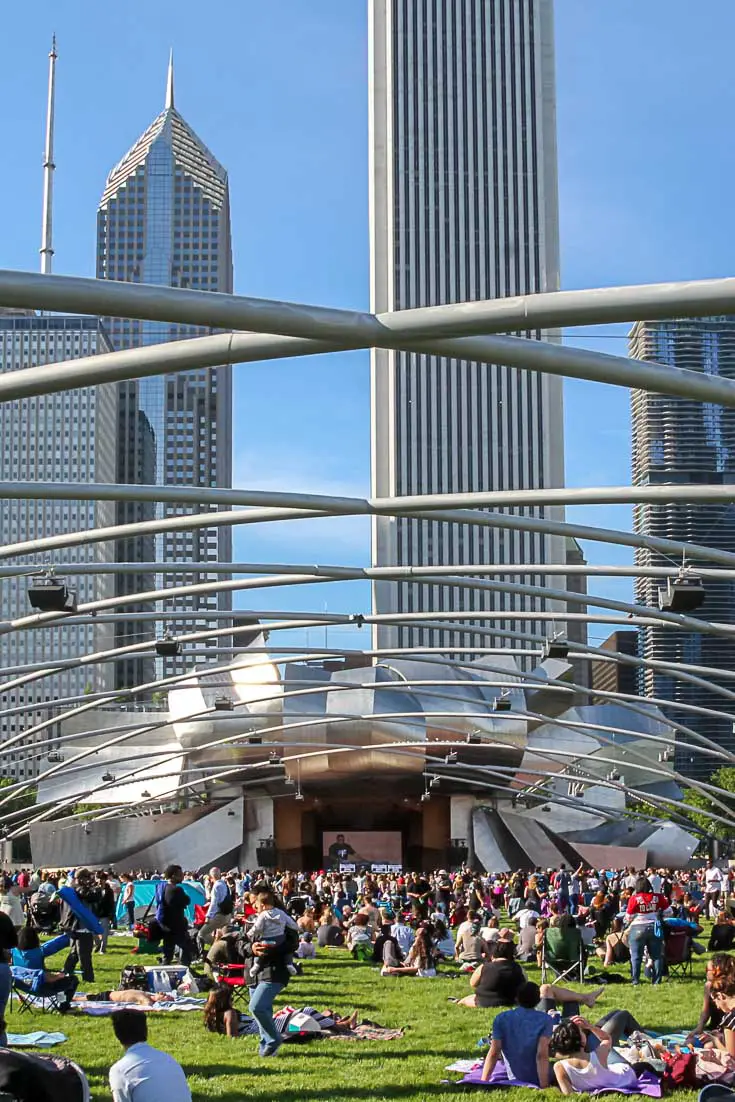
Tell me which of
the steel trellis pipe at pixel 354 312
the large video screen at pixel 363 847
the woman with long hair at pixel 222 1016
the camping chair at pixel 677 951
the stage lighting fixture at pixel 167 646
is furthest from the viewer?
the large video screen at pixel 363 847

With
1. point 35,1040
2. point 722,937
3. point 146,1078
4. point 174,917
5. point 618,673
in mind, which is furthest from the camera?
point 618,673

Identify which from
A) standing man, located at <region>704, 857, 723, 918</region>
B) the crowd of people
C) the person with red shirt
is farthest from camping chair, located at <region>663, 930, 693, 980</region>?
standing man, located at <region>704, 857, 723, 918</region>

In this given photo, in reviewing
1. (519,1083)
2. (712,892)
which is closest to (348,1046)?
(519,1083)

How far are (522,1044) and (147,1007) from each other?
5.72m

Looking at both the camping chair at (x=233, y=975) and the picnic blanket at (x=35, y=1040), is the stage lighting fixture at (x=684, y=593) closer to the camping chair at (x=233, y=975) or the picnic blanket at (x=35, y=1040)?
the camping chair at (x=233, y=975)

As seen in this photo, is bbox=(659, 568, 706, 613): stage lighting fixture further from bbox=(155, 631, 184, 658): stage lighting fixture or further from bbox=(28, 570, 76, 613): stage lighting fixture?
bbox=(155, 631, 184, 658): stage lighting fixture

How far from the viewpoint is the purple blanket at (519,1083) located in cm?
1063

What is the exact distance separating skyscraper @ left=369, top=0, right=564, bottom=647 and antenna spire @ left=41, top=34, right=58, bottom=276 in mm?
95492

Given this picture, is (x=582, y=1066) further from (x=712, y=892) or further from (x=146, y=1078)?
(x=712, y=892)

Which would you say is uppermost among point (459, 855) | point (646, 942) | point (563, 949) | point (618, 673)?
point (618, 673)

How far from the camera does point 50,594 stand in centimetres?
1995

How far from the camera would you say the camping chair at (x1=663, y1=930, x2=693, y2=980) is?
20.0 meters

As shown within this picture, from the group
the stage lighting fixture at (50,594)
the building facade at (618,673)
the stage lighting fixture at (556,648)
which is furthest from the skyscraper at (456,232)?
the stage lighting fixture at (50,594)

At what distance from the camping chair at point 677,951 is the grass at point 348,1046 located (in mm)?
1286
